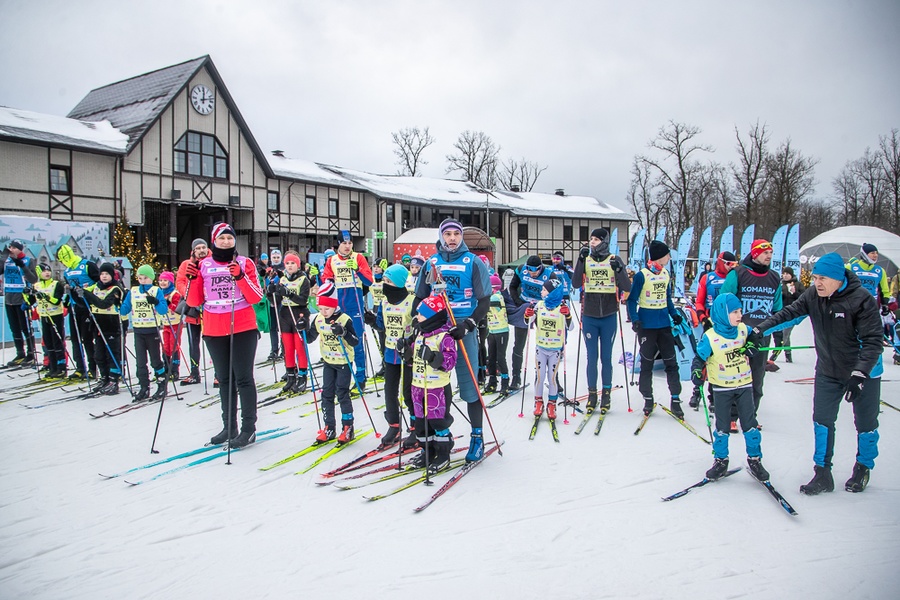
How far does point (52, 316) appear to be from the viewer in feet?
28.3

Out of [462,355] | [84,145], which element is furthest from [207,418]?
[84,145]

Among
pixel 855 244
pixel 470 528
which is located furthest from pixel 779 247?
pixel 855 244

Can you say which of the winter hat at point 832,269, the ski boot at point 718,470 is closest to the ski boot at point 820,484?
the ski boot at point 718,470

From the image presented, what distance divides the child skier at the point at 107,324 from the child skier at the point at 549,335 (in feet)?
20.3

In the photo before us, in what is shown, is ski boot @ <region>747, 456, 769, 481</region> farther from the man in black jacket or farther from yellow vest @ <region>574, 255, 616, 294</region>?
yellow vest @ <region>574, 255, 616, 294</region>

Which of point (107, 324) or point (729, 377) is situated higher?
point (107, 324)

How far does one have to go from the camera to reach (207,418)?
6.37 metres

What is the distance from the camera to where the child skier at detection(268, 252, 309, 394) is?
A: 7.46 meters

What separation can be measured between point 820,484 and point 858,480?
34 cm

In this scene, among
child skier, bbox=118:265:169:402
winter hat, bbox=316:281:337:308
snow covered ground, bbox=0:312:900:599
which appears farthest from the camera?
child skier, bbox=118:265:169:402

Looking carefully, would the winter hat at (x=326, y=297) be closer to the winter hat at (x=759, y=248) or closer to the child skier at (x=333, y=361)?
the child skier at (x=333, y=361)

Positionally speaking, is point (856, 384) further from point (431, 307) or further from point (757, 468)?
point (431, 307)

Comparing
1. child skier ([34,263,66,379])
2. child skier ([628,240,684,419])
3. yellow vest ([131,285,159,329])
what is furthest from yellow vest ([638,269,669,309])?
child skier ([34,263,66,379])

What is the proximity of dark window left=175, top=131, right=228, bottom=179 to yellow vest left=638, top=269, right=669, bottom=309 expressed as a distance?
2063 centimetres
